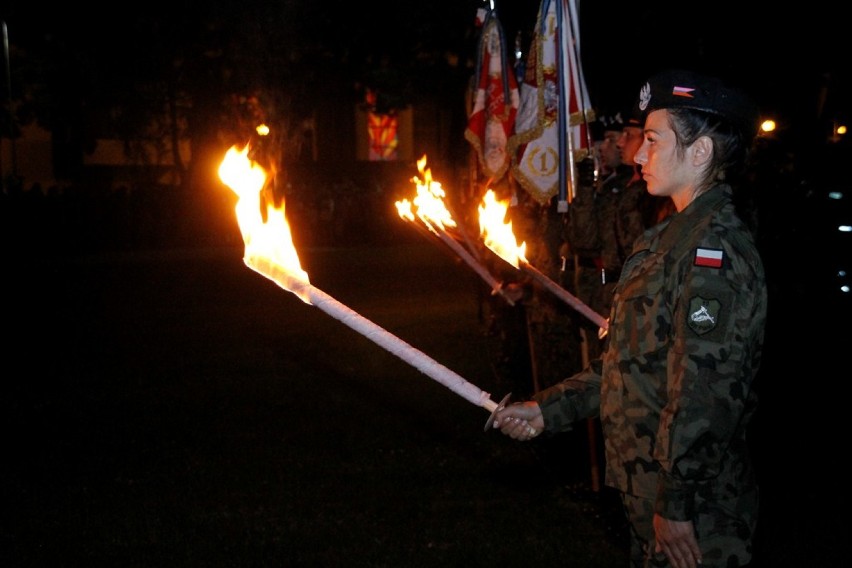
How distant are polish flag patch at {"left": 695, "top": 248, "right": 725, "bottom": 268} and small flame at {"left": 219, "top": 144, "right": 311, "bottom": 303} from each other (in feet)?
3.32

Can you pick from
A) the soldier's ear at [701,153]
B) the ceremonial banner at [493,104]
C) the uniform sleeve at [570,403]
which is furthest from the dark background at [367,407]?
the soldier's ear at [701,153]

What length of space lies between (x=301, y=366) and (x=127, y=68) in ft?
68.6

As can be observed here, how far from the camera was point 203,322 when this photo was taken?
12.6 metres

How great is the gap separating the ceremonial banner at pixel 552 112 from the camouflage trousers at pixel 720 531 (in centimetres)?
388

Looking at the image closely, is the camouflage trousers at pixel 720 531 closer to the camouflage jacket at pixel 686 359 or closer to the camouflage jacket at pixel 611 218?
the camouflage jacket at pixel 686 359

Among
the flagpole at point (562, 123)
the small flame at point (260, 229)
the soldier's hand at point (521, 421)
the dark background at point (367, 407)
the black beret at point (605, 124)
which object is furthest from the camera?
the black beret at point (605, 124)

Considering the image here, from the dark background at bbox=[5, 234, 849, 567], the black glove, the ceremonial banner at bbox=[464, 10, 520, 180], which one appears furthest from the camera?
the ceremonial banner at bbox=[464, 10, 520, 180]

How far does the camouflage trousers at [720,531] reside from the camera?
8.27 feet

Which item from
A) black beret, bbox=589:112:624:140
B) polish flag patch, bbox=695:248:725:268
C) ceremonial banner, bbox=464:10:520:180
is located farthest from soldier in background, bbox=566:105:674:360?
polish flag patch, bbox=695:248:725:268

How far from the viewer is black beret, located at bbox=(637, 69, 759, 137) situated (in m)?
2.57

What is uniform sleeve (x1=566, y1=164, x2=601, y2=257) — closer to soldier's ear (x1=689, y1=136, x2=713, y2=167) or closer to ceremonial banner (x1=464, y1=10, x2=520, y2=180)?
ceremonial banner (x1=464, y1=10, x2=520, y2=180)

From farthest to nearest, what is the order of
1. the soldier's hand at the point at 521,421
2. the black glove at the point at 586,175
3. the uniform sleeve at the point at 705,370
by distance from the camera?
the black glove at the point at 586,175 < the soldier's hand at the point at 521,421 < the uniform sleeve at the point at 705,370

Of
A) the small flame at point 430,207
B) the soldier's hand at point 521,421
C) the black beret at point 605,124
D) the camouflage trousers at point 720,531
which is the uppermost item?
the black beret at point 605,124

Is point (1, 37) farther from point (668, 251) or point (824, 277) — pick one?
point (668, 251)
